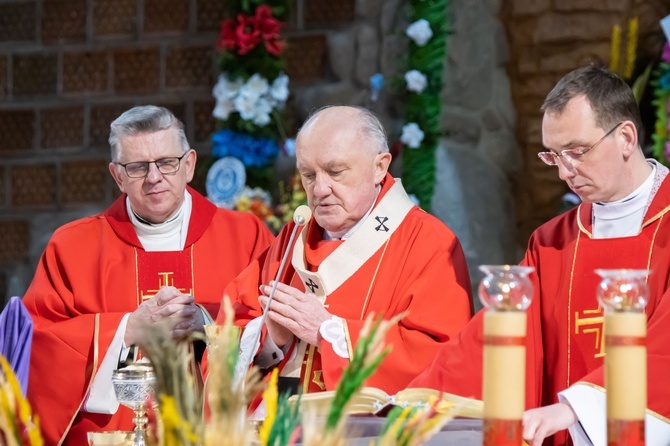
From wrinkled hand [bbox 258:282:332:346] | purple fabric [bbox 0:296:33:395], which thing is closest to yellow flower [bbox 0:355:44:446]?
purple fabric [bbox 0:296:33:395]

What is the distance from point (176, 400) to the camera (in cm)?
166

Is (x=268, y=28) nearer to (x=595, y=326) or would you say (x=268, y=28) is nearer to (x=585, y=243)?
(x=585, y=243)

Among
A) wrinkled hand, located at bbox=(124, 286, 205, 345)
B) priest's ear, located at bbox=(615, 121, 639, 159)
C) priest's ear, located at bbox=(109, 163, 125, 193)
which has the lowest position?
wrinkled hand, located at bbox=(124, 286, 205, 345)

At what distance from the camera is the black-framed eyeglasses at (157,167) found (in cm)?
458

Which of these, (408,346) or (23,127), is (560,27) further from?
(23,127)

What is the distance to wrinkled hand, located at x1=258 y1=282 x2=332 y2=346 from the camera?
147 inches

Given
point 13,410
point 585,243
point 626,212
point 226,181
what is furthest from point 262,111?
point 13,410

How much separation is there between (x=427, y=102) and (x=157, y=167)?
2.06 m

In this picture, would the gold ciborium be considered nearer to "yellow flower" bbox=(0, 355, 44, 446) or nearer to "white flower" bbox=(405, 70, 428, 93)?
"yellow flower" bbox=(0, 355, 44, 446)

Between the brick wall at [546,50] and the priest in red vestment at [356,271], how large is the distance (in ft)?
7.58

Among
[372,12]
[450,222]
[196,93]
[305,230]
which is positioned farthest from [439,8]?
[305,230]

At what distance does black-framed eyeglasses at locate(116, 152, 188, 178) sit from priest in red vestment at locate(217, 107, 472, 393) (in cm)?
73

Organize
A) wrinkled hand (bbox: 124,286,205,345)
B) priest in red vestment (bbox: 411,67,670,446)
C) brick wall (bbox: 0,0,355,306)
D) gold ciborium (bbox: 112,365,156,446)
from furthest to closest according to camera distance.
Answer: brick wall (bbox: 0,0,355,306), wrinkled hand (bbox: 124,286,205,345), priest in red vestment (bbox: 411,67,670,446), gold ciborium (bbox: 112,365,156,446)

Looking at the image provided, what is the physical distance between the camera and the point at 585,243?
3670 mm
